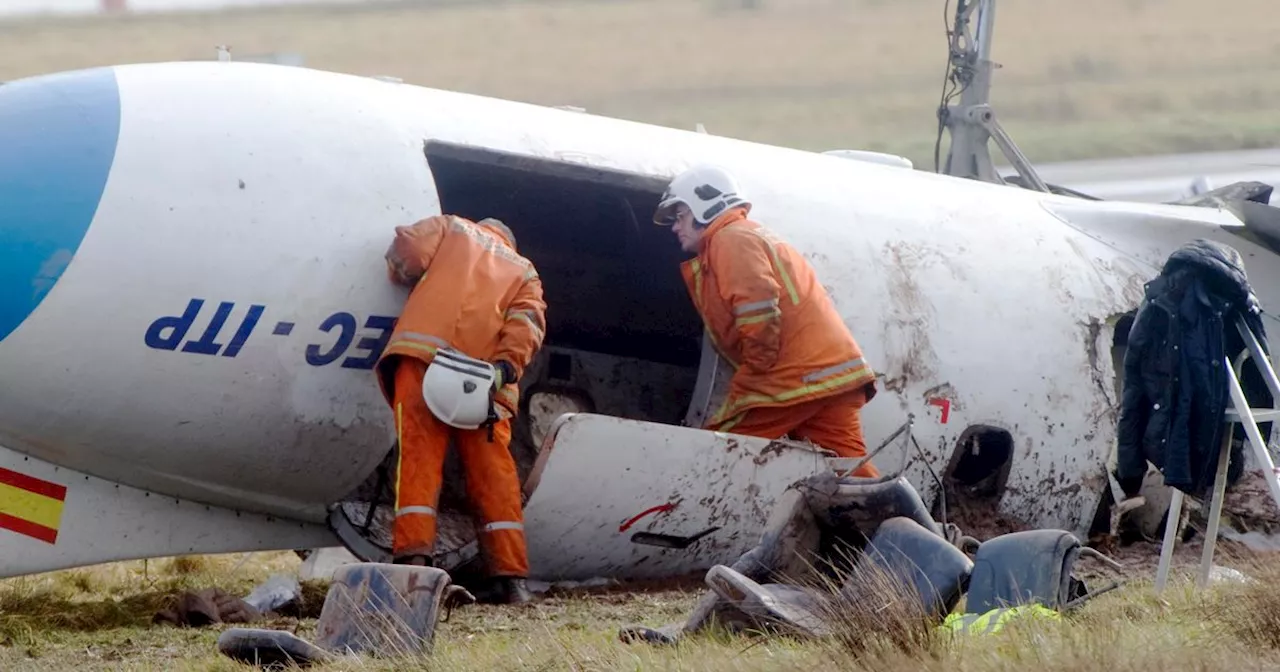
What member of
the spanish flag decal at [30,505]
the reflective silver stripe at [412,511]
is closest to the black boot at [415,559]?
the reflective silver stripe at [412,511]

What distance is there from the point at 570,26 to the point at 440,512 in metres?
40.9

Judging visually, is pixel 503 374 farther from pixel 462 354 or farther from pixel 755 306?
pixel 755 306

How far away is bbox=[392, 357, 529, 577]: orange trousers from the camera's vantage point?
8.00 metres

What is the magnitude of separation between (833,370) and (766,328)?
1.23 ft

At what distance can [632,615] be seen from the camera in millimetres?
7742

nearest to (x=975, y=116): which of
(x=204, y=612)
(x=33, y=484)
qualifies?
(x=204, y=612)

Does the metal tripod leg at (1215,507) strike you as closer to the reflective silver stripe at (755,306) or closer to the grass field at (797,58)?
the reflective silver stripe at (755,306)

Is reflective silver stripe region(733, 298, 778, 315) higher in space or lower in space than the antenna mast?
lower

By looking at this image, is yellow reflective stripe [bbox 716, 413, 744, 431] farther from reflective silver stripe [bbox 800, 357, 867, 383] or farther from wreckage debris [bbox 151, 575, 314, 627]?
wreckage debris [bbox 151, 575, 314, 627]

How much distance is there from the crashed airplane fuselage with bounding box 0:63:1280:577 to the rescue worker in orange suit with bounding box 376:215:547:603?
5.8 inches

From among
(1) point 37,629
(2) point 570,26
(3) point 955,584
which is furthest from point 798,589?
(2) point 570,26

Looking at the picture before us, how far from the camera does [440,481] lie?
8.11 m

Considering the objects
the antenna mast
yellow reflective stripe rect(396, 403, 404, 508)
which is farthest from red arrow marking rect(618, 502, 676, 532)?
the antenna mast

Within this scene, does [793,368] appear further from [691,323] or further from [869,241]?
[691,323]
